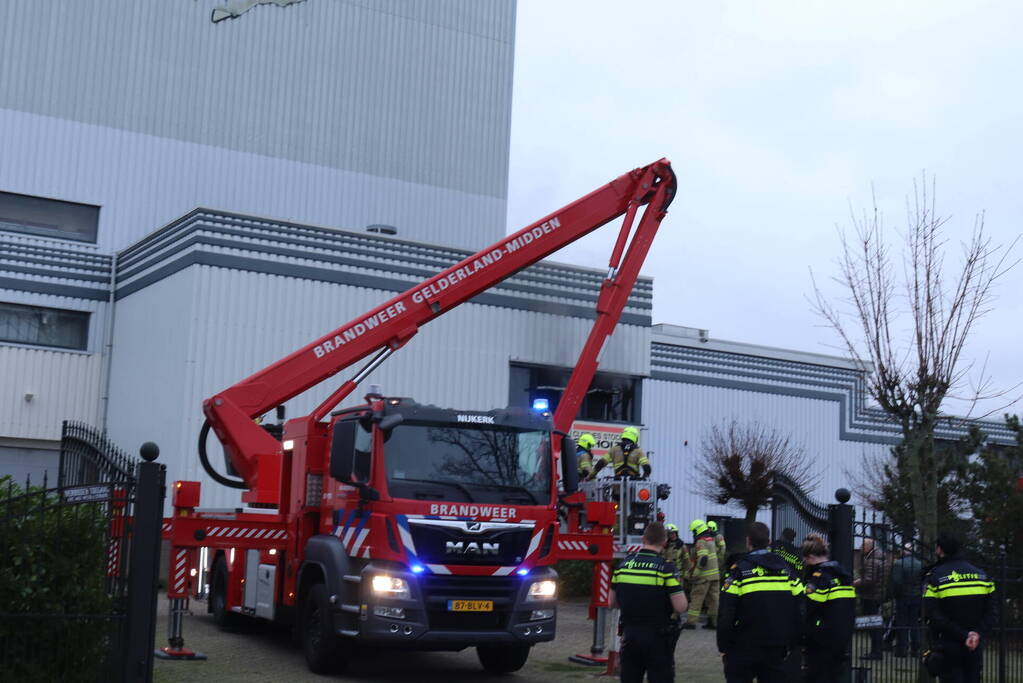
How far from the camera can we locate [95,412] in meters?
26.9

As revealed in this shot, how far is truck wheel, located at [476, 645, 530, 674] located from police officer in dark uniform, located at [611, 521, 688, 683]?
3530 millimetres

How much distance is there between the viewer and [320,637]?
1317 centimetres

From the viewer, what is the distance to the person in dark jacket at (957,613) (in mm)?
11367

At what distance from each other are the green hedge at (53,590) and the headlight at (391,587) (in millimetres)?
2833

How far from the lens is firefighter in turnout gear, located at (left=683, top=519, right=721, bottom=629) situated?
18969 mm

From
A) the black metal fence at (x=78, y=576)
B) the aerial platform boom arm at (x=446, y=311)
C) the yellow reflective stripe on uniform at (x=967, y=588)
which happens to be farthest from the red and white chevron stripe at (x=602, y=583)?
the black metal fence at (x=78, y=576)

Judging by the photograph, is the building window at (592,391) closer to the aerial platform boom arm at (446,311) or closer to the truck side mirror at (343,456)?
the aerial platform boom arm at (446,311)

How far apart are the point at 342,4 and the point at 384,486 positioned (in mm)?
21717

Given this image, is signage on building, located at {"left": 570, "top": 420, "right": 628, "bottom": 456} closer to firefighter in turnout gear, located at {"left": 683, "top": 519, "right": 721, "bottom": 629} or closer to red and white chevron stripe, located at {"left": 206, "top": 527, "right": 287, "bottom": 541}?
firefighter in turnout gear, located at {"left": 683, "top": 519, "right": 721, "bottom": 629}

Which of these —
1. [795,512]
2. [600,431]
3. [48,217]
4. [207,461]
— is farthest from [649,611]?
[48,217]

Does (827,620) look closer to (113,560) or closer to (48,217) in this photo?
(113,560)

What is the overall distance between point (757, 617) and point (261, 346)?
16.0 metres

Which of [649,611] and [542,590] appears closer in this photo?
[649,611]

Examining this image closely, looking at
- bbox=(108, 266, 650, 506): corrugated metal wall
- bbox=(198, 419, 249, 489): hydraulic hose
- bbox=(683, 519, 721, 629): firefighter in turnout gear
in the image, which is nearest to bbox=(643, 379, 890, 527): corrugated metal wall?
bbox=(108, 266, 650, 506): corrugated metal wall
